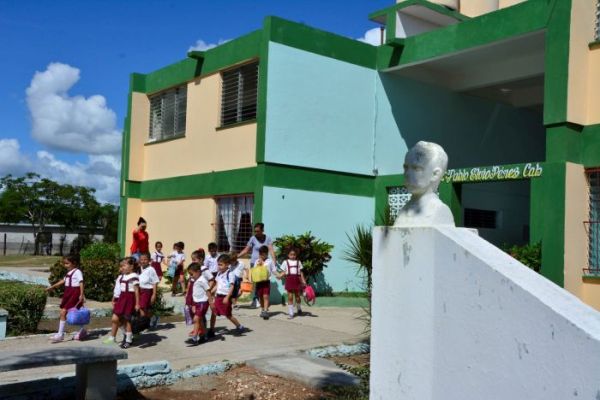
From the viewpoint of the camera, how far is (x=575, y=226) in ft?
34.3

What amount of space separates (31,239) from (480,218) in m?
36.9

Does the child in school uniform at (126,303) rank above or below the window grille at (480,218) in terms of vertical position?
below

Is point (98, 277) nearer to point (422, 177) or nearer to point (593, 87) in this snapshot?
point (593, 87)

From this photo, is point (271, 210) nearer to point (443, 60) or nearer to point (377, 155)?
point (377, 155)

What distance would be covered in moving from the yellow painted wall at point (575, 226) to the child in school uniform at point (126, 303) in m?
7.02

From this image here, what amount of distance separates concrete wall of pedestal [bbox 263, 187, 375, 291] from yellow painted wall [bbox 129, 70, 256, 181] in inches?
47.1

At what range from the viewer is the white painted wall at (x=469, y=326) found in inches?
104

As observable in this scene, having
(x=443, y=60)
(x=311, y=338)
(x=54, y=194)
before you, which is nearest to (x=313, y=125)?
(x=443, y=60)

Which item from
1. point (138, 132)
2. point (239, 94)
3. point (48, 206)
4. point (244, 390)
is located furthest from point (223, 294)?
point (48, 206)

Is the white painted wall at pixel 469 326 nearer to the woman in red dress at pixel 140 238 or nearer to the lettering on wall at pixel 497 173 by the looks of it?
the lettering on wall at pixel 497 173

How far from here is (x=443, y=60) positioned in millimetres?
14867

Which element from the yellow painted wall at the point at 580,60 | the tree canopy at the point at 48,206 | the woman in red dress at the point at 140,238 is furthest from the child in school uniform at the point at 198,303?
the tree canopy at the point at 48,206

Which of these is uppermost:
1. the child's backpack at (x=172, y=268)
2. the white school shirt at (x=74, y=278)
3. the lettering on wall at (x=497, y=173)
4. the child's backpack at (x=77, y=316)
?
the lettering on wall at (x=497, y=173)

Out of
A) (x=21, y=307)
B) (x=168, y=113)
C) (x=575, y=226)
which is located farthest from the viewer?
(x=168, y=113)
